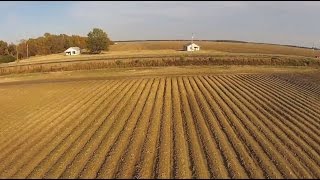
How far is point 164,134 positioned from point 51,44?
11559cm

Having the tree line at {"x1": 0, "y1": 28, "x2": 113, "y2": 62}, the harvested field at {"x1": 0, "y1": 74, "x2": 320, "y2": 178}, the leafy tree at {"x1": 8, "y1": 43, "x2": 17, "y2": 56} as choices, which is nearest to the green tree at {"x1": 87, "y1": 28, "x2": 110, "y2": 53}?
the tree line at {"x1": 0, "y1": 28, "x2": 113, "y2": 62}

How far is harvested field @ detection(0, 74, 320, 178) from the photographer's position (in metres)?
11.6

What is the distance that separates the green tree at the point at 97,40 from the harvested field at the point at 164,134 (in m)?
81.5

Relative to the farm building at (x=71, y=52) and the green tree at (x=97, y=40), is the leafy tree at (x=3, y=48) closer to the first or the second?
the farm building at (x=71, y=52)

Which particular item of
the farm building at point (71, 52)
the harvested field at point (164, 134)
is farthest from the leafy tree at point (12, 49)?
the harvested field at point (164, 134)

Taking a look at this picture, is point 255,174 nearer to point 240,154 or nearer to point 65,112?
point 240,154

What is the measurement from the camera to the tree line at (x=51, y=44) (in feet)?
351

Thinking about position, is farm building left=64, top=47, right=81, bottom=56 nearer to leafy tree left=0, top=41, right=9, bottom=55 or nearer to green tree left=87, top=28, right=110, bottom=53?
green tree left=87, top=28, right=110, bottom=53

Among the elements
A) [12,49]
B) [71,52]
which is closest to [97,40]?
[71,52]

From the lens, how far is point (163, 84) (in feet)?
99.3

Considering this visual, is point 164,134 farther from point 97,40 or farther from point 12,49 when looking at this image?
point 12,49

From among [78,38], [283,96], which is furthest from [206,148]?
[78,38]

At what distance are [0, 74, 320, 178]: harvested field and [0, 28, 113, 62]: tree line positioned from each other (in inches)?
2941

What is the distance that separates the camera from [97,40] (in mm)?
106938
